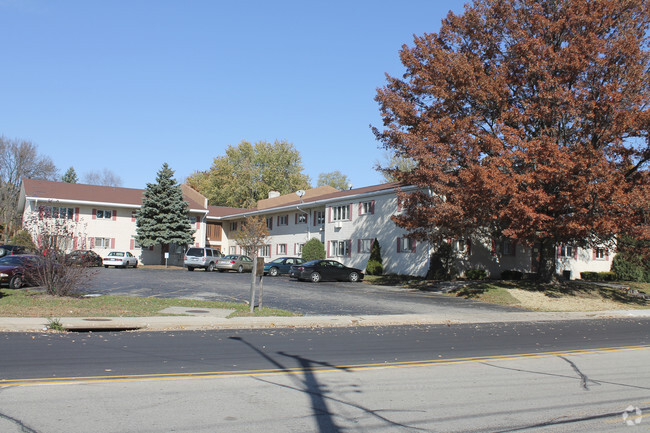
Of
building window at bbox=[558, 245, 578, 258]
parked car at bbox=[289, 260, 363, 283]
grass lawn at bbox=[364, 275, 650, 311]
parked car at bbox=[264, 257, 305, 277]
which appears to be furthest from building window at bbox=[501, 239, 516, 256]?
parked car at bbox=[264, 257, 305, 277]

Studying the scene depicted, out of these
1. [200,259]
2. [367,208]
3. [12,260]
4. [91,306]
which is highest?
[367,208]

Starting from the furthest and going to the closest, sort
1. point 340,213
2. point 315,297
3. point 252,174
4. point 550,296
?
point 252,174 < point 340,213 < point 550,296 < point 315,297

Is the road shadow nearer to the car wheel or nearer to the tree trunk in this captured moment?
the car wheel

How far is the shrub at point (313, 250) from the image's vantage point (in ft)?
142

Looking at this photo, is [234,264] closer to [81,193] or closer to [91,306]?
[81,193]

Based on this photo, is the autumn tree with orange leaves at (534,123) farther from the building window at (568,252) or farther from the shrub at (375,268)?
the building window at (568,252)

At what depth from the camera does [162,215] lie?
49719 millimetres

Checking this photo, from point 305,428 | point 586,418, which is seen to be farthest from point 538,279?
point 305,428

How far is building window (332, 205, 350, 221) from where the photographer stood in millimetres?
42566

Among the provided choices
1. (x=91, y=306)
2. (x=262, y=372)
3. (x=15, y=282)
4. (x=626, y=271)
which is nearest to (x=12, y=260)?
(x=15, y=282)

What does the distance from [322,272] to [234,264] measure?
11.6 metres

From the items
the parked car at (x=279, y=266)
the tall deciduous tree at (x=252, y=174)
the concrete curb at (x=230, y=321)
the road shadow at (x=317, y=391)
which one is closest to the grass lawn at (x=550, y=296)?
the concrete curb at (x=230, y=321)

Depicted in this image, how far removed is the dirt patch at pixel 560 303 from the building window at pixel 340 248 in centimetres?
1802

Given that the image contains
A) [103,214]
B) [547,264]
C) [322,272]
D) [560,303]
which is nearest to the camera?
[560,303]
